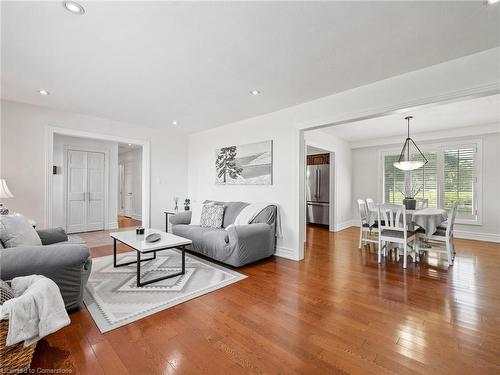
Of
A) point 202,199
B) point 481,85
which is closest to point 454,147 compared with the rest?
point 481,85

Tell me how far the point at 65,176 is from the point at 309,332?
641cm

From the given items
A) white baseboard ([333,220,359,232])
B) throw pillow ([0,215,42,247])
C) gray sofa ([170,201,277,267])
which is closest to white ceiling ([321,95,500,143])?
white baseboard ([333,220,359,232])

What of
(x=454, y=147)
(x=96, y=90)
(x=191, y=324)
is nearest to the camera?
(x=191, y=324)

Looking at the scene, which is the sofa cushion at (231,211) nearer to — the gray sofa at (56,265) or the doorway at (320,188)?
the gray sofa at (56,265)

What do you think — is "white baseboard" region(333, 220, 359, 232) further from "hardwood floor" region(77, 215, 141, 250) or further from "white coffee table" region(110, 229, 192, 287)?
"hardwood floor" region(77, 215, 141, 250)

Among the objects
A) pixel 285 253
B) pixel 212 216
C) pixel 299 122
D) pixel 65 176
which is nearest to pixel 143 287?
pixel 212 216

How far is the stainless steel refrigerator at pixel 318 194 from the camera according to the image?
668 centimetres

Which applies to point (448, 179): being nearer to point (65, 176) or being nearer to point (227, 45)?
point (227, 45)

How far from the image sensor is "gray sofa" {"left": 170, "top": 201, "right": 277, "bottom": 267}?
332cm

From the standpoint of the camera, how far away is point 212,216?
4.28 meters

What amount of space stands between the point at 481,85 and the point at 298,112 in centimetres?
209

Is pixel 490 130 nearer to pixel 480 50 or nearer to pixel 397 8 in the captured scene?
pixel 480 50

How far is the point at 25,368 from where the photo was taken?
4.69 ft

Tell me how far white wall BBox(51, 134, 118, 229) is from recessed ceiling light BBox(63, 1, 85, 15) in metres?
4.57
